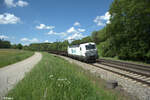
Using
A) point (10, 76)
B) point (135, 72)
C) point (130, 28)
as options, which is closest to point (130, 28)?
point (130, 28)

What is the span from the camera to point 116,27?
20.5 meters

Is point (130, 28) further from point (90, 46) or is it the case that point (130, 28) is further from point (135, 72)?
point (135, 72)

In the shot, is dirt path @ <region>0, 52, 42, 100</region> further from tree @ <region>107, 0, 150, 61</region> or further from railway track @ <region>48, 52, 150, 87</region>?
tree @ <region>107, 0, 150, 61</region>

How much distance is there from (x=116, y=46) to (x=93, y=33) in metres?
62.8

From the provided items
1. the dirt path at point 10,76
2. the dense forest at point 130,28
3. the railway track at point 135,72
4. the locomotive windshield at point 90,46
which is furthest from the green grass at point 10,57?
the dense forest at point 130,28

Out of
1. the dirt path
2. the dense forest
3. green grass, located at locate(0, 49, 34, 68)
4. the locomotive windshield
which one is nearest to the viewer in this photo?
the dirt path

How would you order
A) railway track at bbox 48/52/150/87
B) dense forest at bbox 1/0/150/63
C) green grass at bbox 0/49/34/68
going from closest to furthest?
railway track at bbox 48/52/150/87
dense forest at bbox 1/0/150/63
green grass at bbox 0/49/34/68

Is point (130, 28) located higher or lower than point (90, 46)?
higher

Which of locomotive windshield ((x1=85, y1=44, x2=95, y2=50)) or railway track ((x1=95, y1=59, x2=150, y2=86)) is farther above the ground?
locomotive windshield ((x1=85, y1=44, x2=95, y2=50))

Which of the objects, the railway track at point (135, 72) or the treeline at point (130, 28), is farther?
the treeline at point (130, 28)

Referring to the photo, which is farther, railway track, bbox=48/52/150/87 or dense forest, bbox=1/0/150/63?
dense forest, bbox=1/0/150/63

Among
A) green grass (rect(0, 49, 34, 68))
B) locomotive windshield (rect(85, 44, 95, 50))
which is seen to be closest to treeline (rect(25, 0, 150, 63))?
locomotive windshield (rect(85, 44, 95, 50))

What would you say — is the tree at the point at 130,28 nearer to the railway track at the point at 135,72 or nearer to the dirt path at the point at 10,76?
the railway track at the point at 135,72

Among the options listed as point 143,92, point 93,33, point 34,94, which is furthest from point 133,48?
point 93,33
